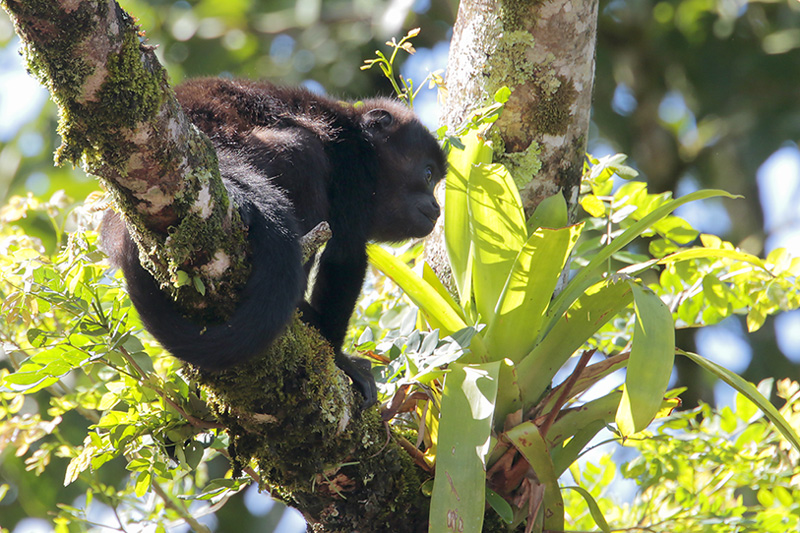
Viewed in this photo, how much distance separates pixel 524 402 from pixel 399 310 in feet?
2.79

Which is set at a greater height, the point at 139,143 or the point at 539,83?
the point at 539,83

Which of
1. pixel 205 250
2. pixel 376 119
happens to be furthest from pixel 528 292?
Answer: pixel 376 119

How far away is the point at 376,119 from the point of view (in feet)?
9.57

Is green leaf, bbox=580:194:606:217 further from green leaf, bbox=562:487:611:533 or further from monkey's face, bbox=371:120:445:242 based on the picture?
green leaf, bbox=562:487:611:533

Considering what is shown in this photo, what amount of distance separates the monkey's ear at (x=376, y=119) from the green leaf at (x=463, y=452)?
1359mm

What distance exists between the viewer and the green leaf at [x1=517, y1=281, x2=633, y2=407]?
6.74 ft

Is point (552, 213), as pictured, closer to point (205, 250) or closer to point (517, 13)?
point (517, 13)

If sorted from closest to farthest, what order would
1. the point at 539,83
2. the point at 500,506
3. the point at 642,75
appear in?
the point at 500,506, the point at 539,83, the point at 642,75

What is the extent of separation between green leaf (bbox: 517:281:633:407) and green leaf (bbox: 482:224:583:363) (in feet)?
0.15

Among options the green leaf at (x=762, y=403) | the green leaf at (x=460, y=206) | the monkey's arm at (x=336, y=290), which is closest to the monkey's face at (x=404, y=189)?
the monkey's arm at (x=336, y=290)

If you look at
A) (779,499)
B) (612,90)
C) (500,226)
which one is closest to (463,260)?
(500,226)

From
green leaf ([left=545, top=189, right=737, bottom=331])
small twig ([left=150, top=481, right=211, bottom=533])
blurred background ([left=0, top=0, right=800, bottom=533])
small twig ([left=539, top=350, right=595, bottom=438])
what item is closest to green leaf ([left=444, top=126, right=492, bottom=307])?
green leaf ([left=545, top=189, right=737, bottom=331])

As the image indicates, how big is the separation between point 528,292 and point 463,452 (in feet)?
1.66

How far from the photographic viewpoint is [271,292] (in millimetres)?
1664
